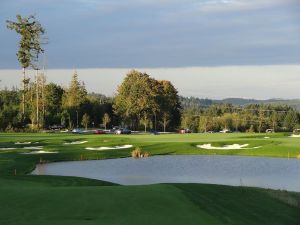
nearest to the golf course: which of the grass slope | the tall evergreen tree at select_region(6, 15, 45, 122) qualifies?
the grass slope

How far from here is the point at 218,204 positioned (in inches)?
754

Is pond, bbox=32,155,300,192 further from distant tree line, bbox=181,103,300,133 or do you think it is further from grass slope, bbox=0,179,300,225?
distant tree line, bbox=181,103,300,133

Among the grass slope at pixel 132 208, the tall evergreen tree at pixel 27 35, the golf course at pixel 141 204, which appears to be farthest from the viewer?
the tall evergreen tree at pixel 27 35

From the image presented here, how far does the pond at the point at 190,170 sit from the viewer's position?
34531mm

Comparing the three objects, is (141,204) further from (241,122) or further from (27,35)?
(241,122)

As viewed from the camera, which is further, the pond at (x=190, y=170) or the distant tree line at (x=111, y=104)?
the distant tree line at (x=111, y=104)

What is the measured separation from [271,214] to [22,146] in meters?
44.1

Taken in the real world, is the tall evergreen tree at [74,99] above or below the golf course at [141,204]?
above

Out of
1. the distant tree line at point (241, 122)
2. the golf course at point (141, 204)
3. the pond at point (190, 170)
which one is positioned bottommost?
the pond at point (190, 170)

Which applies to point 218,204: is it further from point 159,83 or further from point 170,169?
point 159,83

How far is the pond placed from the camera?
34.5m

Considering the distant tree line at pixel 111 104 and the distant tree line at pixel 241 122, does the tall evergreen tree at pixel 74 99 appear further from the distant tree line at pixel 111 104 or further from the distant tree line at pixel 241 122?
the distant tree line at pixel 241 122

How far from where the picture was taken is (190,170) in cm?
4131

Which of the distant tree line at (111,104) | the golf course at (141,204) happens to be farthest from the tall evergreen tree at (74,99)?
the golf course at (141,204)
